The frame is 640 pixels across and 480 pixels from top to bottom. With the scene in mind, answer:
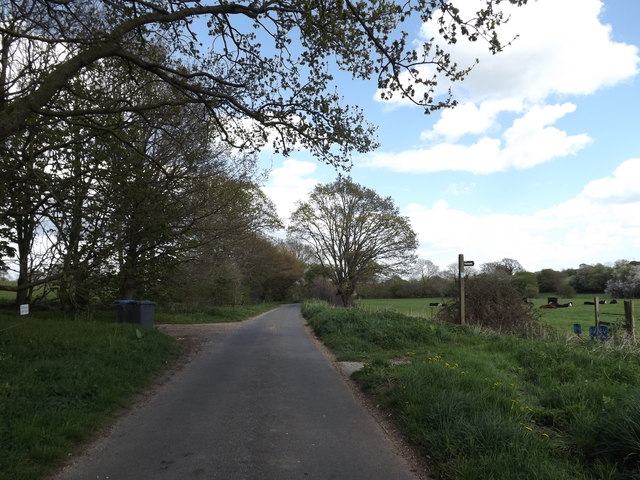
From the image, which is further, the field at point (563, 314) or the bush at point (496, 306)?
the field at point (563, 314)

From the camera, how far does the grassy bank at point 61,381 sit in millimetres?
4668

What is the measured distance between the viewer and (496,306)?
15.9 m

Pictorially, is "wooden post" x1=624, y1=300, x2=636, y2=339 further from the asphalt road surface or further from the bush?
the asphalt road surface

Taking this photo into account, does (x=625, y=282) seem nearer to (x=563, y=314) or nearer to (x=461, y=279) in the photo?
(x=563, y=314)

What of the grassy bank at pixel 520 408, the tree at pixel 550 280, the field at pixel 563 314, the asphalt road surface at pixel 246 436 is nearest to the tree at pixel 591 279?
the tree at pixel 550 280

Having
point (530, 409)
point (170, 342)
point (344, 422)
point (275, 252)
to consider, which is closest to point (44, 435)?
point (344, 422)

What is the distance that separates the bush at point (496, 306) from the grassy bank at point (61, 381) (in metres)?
10.0

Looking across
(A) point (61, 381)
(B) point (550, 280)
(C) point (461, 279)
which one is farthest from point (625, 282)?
(A) point (61, 381)

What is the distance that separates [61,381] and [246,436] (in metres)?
3.23

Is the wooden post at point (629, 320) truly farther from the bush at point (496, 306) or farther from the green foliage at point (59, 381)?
the green foliage at point (59, 381)

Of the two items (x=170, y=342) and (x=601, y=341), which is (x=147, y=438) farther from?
(x=601, y=341)

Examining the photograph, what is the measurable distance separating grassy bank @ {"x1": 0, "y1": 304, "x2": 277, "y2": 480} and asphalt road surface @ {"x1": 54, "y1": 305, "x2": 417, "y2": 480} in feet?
1.19

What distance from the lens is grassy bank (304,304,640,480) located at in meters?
4.11

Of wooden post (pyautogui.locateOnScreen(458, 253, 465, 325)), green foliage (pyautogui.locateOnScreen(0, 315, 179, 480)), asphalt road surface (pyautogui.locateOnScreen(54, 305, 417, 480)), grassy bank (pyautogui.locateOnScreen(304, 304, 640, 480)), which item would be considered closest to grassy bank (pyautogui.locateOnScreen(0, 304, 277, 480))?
green foliage (pyautogui.locateOnScreen(0, 315, 179, 480))
